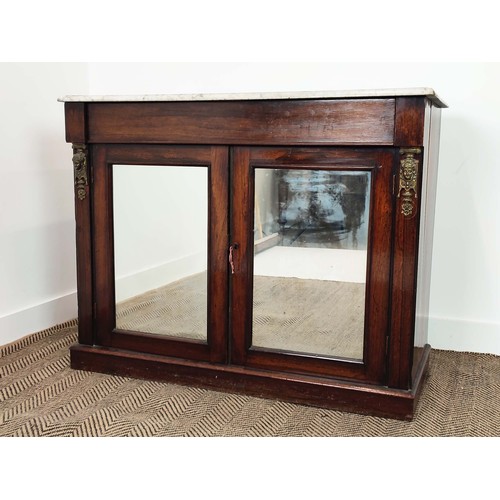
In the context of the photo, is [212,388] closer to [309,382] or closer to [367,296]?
[309,382]

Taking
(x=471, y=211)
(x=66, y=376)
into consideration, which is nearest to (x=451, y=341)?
(x=471, y=211)

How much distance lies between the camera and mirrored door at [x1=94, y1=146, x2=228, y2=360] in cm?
167

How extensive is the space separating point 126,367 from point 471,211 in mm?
1175

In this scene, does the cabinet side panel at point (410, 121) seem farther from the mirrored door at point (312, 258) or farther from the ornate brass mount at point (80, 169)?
the ornate brass mount at point (80, 169)

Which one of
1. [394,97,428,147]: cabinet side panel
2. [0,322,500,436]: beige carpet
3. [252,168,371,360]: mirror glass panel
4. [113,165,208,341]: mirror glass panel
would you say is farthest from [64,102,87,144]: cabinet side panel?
[394,97,428,147]: cabinet side panel

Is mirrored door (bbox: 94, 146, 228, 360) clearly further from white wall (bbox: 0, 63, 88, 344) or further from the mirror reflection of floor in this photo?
white wall (bbox: 0, 63, 88, 344)

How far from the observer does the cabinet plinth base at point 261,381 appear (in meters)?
1.55

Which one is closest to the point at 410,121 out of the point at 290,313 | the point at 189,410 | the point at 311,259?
the point at 311,259

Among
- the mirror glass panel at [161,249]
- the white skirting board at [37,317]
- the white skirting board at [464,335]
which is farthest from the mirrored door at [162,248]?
the white skirting board at [464,335]

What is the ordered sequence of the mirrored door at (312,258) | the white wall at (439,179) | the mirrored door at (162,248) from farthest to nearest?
1. the white wall at (439,179)
2. the mirrored door at (162,248)
3. the mirrored door at (312,258)

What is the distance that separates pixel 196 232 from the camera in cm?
170

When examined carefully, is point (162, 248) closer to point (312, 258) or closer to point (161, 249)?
point (161, 249)

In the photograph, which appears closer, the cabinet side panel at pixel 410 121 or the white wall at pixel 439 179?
the cabinet side panel at pixel 410 121

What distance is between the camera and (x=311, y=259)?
1.60 m
